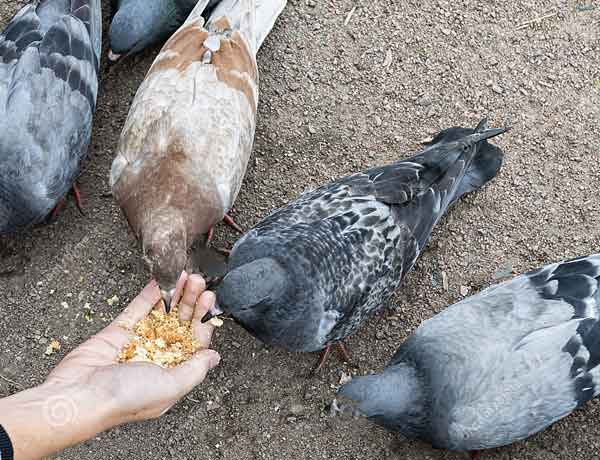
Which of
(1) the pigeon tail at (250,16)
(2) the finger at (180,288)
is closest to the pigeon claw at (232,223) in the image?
(2) the finger at (180,288)

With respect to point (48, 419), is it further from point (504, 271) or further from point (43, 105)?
point (504, 271)

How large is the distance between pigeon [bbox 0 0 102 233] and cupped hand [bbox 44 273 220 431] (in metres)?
0.92

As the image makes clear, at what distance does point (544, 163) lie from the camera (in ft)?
16.3

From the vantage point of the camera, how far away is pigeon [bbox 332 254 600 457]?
3.78 metres

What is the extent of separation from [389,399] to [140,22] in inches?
120

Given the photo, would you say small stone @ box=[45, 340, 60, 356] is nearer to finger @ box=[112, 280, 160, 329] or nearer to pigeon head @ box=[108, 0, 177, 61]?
finger @ box=[112, 280, 160, 329]

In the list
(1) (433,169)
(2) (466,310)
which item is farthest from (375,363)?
(1) (433,169)

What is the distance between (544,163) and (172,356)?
2.98 metres

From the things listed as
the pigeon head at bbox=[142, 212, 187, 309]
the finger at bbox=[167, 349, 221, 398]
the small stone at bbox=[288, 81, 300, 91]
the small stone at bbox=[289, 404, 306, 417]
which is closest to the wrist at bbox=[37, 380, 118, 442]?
the finger at bbox=[167, 349, 221, 398]

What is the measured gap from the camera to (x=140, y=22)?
4770mm

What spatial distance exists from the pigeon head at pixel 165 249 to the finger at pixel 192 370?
0.35 m

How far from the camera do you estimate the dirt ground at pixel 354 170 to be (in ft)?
14.4

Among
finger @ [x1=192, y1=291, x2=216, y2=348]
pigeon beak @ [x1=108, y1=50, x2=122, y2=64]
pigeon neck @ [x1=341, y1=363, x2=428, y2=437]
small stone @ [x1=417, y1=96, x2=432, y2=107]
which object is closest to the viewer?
pigeon neck @ [x1=341, y1=363, x2=428, y2=437]

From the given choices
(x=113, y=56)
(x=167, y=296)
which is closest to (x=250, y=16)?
(x=113, y=56)
